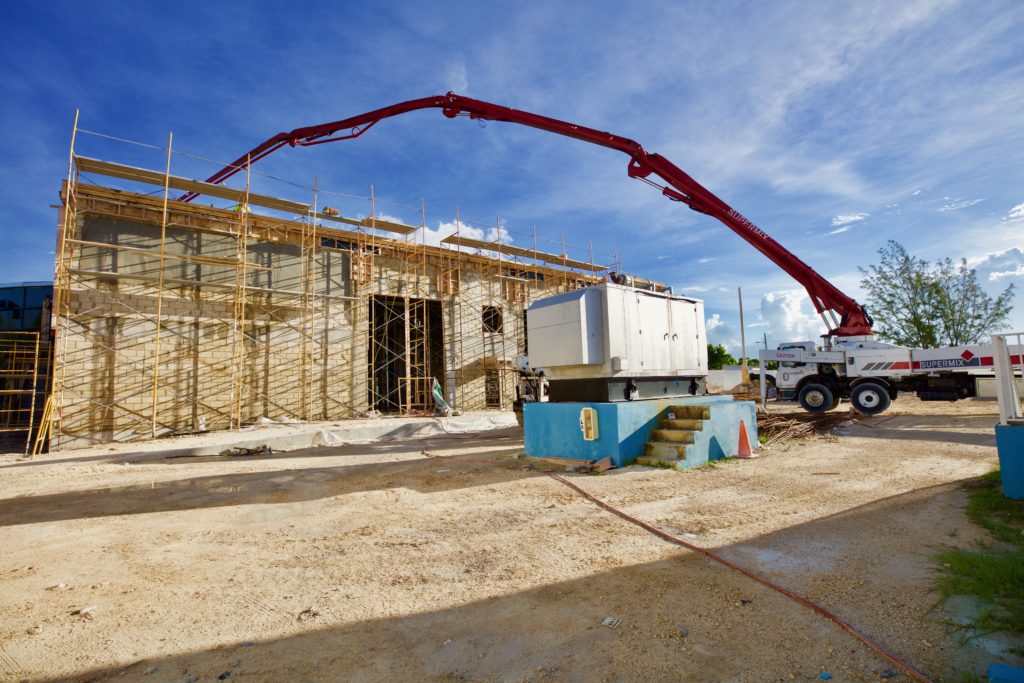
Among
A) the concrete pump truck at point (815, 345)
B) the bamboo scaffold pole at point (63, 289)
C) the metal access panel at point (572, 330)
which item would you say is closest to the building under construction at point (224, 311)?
the bamboo scaffold pole at point (63, 289)

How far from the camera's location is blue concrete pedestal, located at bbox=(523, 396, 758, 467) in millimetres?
7613

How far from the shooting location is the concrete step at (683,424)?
8.02 meters

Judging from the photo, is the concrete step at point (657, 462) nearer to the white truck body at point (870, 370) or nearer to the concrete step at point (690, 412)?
the concrete step at point (690, 412)

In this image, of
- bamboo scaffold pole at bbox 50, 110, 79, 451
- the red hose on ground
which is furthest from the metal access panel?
bamboo scaffold pole at bbox 50, 110, 79, 451

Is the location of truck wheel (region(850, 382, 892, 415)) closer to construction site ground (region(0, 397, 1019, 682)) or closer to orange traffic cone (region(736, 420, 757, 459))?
construction site ground (region(0, 397, 1019, 682))

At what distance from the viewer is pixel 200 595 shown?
3.35 meters

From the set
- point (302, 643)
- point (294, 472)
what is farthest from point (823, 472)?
point (294, 472)

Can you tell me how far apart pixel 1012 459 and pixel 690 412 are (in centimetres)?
410

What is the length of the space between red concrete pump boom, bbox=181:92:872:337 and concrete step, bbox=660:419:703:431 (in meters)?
9.45

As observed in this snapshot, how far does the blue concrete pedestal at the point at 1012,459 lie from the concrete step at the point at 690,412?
3.67 metres

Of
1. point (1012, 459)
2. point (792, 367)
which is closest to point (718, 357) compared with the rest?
A: point (792, 367)

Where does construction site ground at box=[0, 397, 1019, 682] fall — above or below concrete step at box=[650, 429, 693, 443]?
below

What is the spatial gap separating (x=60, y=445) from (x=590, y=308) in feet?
44.9

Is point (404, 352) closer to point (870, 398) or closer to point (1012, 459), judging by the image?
point (870, 398)
